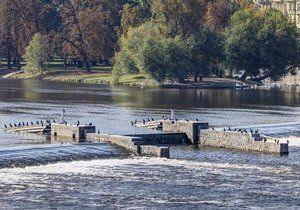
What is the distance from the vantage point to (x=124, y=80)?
17950 cm

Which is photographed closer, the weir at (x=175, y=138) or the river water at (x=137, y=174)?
the river water at (x=137, y=174)

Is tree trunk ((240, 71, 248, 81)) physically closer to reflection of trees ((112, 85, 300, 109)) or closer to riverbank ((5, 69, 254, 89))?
riverbank ((5, 69, 254, 89))

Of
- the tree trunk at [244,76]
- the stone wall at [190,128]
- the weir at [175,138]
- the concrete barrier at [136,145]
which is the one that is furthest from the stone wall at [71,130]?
the tree trunk at [244,76]

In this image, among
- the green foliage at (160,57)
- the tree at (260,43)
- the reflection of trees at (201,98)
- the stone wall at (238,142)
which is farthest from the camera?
the tree at (260,43)

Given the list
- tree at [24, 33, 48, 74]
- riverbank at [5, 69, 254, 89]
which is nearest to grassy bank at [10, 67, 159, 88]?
riverbank at [5, 69, 254, 89]

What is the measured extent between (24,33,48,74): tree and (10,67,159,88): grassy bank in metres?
1.78

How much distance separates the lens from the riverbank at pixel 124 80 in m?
170

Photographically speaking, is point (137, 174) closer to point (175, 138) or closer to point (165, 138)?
point (165, 138)

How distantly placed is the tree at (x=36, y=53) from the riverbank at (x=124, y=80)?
5.83 feet

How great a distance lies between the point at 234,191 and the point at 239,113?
57228 mm

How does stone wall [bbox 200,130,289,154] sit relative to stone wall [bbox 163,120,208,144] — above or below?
below

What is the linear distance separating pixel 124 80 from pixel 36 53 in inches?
1014

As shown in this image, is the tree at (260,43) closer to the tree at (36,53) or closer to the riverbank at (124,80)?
the riverbank at (124,80)

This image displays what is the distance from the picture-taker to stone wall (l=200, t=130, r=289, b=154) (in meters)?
80.7
